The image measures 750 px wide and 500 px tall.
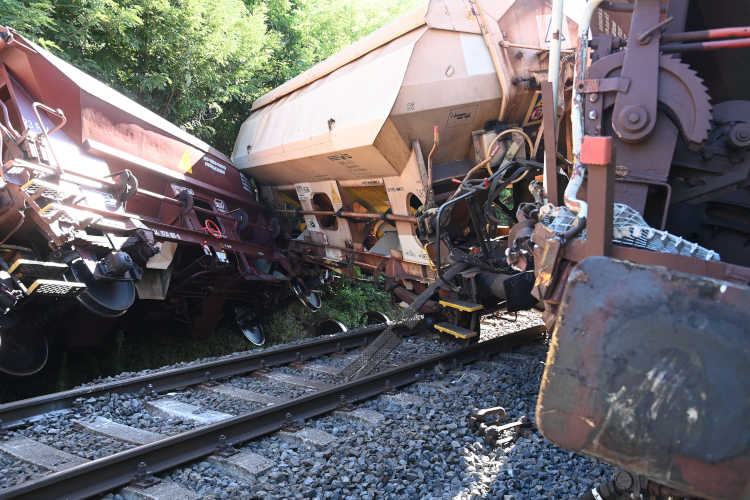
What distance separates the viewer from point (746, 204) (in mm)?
2654

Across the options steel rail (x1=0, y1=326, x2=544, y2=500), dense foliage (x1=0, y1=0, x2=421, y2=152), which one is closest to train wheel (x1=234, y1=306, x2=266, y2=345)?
dense foliage (x1=0, y1=0, x2=421, y2=152)

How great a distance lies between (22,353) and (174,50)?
5.88 meters

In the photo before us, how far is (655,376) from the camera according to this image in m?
1.45

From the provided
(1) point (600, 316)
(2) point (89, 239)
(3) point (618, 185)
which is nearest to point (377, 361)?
(2) point (89, 239)

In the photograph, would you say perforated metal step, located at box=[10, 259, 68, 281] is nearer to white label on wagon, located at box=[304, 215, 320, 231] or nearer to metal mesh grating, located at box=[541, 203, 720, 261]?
white label on wagon, located at box=[304, 215, 320, 231]

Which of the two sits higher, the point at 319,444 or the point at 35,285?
the point at 35,285

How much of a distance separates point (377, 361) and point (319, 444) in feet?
6.54

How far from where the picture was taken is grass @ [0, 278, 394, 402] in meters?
6.02

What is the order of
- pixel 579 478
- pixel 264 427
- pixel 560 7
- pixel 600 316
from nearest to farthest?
pixel 600 316, pixel 560 7, pixel 579 478, pixel 264 427

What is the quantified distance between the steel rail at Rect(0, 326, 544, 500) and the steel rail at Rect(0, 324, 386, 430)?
1212mm

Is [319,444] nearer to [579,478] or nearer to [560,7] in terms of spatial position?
[579,478]

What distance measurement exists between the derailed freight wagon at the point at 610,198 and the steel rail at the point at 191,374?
51.8 inches

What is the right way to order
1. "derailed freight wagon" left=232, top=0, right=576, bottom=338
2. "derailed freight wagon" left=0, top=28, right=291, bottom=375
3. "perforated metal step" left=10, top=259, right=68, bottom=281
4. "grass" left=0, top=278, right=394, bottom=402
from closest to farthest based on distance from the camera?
"perforated metal step" left=10, top=259, right=68, bottom=281 → "derailed freight wagon" left=0, top=28, right=291, bottom=375 → "derailed freight wagon" left=232, top=0, right=576, bottom=338 → "grass" left=0, top=278, right=394, bottom=402

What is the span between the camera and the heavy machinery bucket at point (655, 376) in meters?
1.35
